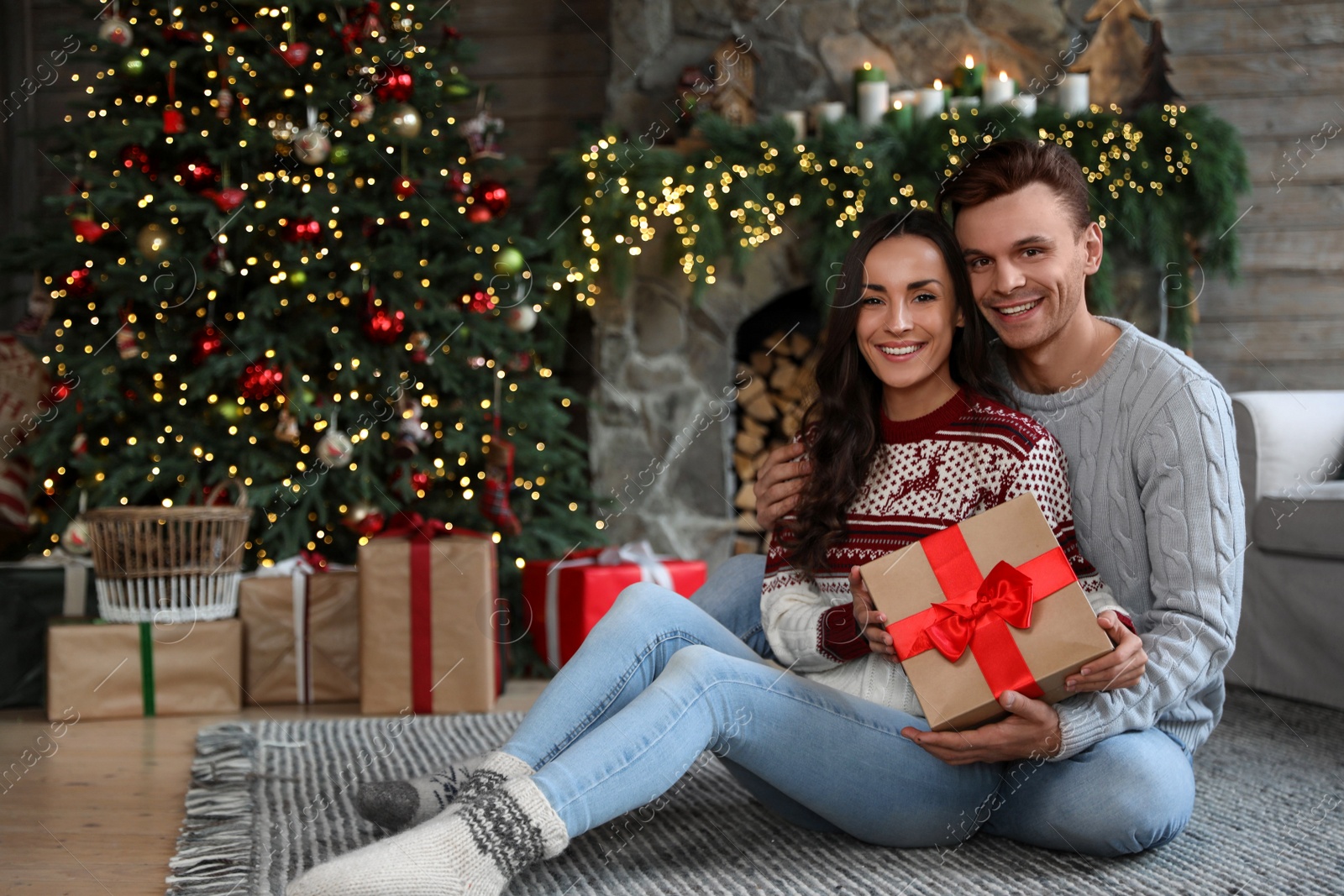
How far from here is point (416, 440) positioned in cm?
280

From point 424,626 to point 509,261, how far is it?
3.24 ft

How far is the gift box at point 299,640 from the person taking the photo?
8.22 feet

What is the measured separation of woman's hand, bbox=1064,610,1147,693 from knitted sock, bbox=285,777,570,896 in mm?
549

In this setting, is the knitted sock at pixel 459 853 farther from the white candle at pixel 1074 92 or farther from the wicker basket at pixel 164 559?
the white candle at pixel 1074 92

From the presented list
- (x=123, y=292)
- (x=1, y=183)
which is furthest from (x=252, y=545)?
(x=1, y=183)

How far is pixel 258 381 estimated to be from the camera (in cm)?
260

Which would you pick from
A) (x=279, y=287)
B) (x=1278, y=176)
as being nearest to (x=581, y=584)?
(x=279, y=287)

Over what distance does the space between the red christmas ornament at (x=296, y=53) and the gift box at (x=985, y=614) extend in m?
2.13

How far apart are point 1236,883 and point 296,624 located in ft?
6.31

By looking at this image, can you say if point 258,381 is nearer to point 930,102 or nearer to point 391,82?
point 391,82

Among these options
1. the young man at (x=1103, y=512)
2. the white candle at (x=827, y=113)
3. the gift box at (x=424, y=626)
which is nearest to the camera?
the young man at (x=1103, y=512)

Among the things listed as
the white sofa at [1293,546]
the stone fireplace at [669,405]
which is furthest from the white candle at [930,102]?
the white sofa at [1293,546]

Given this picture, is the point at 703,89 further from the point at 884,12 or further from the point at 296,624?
the point at 296,624

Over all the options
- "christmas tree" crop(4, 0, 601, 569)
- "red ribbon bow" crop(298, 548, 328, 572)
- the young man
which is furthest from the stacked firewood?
the young man
